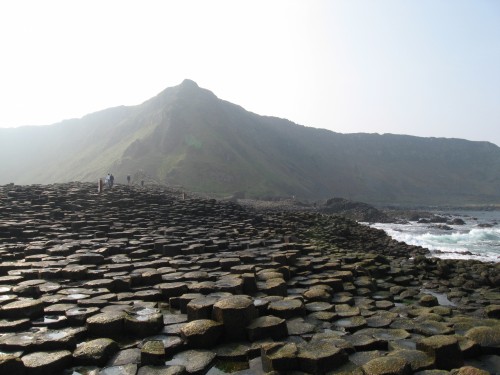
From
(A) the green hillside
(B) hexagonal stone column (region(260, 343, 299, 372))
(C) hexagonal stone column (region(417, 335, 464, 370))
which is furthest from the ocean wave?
(A) the green hillside

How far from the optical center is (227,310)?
5.84 m

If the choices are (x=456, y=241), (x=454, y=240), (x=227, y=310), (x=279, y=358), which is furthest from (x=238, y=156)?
(x=279, y=358)

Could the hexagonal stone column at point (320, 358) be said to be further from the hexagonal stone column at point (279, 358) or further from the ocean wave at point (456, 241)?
the ocean wave at point (456, 241)

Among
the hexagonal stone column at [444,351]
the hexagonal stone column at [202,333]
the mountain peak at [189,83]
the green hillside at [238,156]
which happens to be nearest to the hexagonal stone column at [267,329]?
the hexagonal stone column at [202,333]

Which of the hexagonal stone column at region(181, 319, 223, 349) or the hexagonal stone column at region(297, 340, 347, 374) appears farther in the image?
the hexagonal stone column at region(181, 319, 223, 349)

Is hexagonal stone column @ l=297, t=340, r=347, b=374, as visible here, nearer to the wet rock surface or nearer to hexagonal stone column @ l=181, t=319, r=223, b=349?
the wet rock surface

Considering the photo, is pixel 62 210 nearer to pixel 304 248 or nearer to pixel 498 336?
pixel 304 248

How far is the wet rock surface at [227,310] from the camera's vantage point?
5090 mm

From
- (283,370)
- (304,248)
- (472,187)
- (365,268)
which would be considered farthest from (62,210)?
(472,187)

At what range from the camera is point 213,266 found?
10172mm

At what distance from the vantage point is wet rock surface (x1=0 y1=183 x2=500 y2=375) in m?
5.09

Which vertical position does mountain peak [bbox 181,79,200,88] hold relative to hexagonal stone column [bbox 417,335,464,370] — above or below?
above

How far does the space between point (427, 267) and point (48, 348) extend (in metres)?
11.2

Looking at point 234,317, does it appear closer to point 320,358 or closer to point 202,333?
point 202,333
